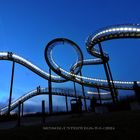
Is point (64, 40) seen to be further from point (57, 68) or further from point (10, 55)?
point (10, 55)

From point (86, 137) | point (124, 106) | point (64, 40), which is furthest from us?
point (64, 40)

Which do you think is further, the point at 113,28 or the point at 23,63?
the point at 23,63

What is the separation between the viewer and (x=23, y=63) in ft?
104

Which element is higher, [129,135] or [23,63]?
[23,63]

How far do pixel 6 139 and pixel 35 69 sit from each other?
2804 cm

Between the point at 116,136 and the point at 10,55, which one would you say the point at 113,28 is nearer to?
the point at 10,55

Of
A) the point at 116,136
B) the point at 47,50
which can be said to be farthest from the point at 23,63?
the point at 116,136

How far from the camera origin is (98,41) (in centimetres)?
2498

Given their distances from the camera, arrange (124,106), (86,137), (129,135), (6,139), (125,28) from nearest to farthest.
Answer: (129,135) < (86,137) < (6,139) < (124,106) < (125,28)

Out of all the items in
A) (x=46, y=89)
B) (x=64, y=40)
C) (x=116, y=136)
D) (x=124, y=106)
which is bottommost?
(x=116, y=136)

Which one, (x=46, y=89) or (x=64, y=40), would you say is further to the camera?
(x=46, y=89)

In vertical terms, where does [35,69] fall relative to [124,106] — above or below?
above

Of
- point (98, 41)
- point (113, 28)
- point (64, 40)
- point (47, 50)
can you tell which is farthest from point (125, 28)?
point (47, 50)

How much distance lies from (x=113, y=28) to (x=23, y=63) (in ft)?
51.4
